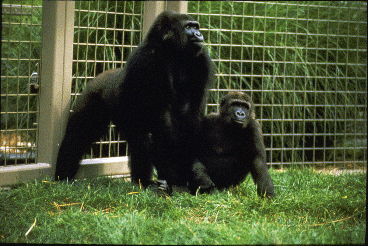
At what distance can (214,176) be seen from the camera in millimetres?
3344

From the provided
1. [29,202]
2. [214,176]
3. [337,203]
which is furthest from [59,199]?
[337,203]

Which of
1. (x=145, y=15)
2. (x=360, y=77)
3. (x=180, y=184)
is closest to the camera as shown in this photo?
(x=180, y=184)

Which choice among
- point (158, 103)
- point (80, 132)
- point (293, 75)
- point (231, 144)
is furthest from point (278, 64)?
point (80, 132)

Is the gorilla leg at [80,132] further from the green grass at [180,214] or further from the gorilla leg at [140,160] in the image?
the gorilla leg at [140,160]

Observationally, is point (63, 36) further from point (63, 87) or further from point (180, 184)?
point (180, 184)

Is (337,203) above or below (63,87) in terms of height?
below

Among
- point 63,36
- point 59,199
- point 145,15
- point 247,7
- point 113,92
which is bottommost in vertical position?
point 59,199

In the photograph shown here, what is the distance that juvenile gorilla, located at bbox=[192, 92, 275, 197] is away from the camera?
3168 millimetres

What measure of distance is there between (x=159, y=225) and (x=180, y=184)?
116cm

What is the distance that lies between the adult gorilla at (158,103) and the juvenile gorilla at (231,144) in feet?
0.37

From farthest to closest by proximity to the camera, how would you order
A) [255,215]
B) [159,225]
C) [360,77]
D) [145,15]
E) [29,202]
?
[360,77]
[145,15]
[29,202]
[255,215]
[159,225]

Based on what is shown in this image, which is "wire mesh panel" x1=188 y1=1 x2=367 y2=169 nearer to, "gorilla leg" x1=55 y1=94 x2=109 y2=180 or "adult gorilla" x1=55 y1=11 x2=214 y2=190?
"adult gorilla" x1=55 y1=11 x2=214 y2=190

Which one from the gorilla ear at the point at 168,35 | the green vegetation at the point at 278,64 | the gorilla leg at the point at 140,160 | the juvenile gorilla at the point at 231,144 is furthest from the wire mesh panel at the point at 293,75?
the gorilla leg at the point at 140,160

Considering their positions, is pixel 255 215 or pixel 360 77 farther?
pixel 360 77
